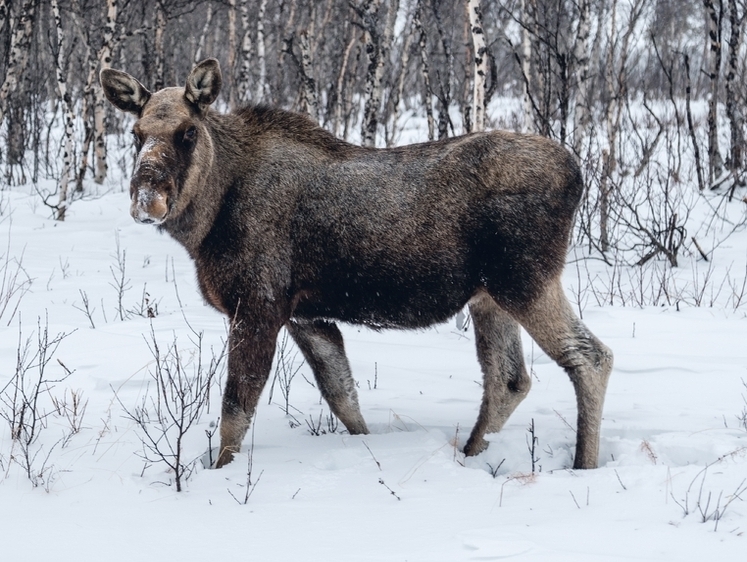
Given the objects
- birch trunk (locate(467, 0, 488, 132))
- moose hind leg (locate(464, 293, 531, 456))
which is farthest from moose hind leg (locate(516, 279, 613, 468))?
birch trunk (locate(467, 0, 488, 132))

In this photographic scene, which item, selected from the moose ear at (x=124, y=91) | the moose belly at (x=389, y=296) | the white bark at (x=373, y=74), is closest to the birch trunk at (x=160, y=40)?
the white bark at (x=373, y=74)

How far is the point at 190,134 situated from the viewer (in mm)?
4301

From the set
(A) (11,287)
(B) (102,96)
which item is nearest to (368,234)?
(A) (11,287)

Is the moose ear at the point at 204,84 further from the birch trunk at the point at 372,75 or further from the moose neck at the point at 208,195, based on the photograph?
the birch trunk at the point at 372,75

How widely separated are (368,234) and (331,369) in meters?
0.98

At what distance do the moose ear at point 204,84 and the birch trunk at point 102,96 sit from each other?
5.72 meters

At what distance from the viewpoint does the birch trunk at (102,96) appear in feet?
39.5

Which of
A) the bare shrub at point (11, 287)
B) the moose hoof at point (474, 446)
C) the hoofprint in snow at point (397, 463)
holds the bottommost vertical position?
the moose hoof at point (474, 446)

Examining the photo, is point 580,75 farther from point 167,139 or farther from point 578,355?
point 167,139

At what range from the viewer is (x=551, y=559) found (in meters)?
2.88

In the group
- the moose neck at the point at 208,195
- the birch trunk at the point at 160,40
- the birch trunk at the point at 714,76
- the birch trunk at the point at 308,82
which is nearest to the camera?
the moose neck at the point at 208,195

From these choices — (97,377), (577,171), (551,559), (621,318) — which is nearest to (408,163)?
(577,171)

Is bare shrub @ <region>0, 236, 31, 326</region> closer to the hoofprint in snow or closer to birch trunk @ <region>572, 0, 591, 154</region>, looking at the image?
the hoofprint in snow

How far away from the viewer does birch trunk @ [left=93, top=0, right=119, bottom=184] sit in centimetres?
1203
